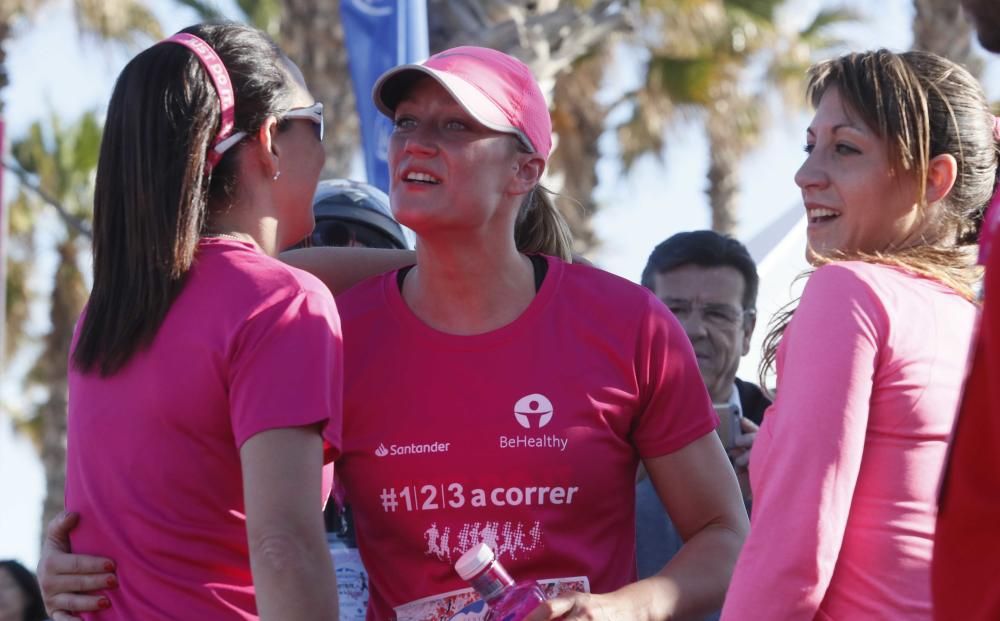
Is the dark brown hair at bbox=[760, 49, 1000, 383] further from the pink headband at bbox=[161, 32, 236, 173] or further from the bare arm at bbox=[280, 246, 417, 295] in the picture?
the pink headband at bbox=[161, 32, 236, 173]

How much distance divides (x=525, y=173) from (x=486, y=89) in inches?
8.2

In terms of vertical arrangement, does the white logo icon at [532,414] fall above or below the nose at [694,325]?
above

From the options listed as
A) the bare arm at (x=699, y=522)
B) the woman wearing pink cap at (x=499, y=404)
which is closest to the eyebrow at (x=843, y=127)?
the woman wearing pink cap at (x=499, y=404)

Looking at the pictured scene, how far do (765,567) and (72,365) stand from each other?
4.06 ft

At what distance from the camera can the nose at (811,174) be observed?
2.83 m

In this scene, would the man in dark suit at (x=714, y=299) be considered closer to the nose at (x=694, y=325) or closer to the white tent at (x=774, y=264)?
the nose at (x=694, y=325)

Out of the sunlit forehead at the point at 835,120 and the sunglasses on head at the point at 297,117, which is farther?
the sunlit forehead at the point at 835,120

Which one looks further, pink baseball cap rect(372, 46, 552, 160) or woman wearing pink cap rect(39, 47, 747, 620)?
pink baseball cap rect(372, 46, 552, 160)

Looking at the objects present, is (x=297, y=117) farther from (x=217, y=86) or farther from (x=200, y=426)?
(x=200, y=426)

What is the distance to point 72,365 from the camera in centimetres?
268

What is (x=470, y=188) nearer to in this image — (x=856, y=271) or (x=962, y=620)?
(x=856, y=271)

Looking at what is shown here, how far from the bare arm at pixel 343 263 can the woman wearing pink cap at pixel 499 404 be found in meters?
0.16

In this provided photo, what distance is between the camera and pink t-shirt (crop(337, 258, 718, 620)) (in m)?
2.84

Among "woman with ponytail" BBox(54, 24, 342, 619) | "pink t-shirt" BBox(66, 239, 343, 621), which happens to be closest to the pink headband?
"woman with ponytail" BBox(54, 24, 342, 619)
